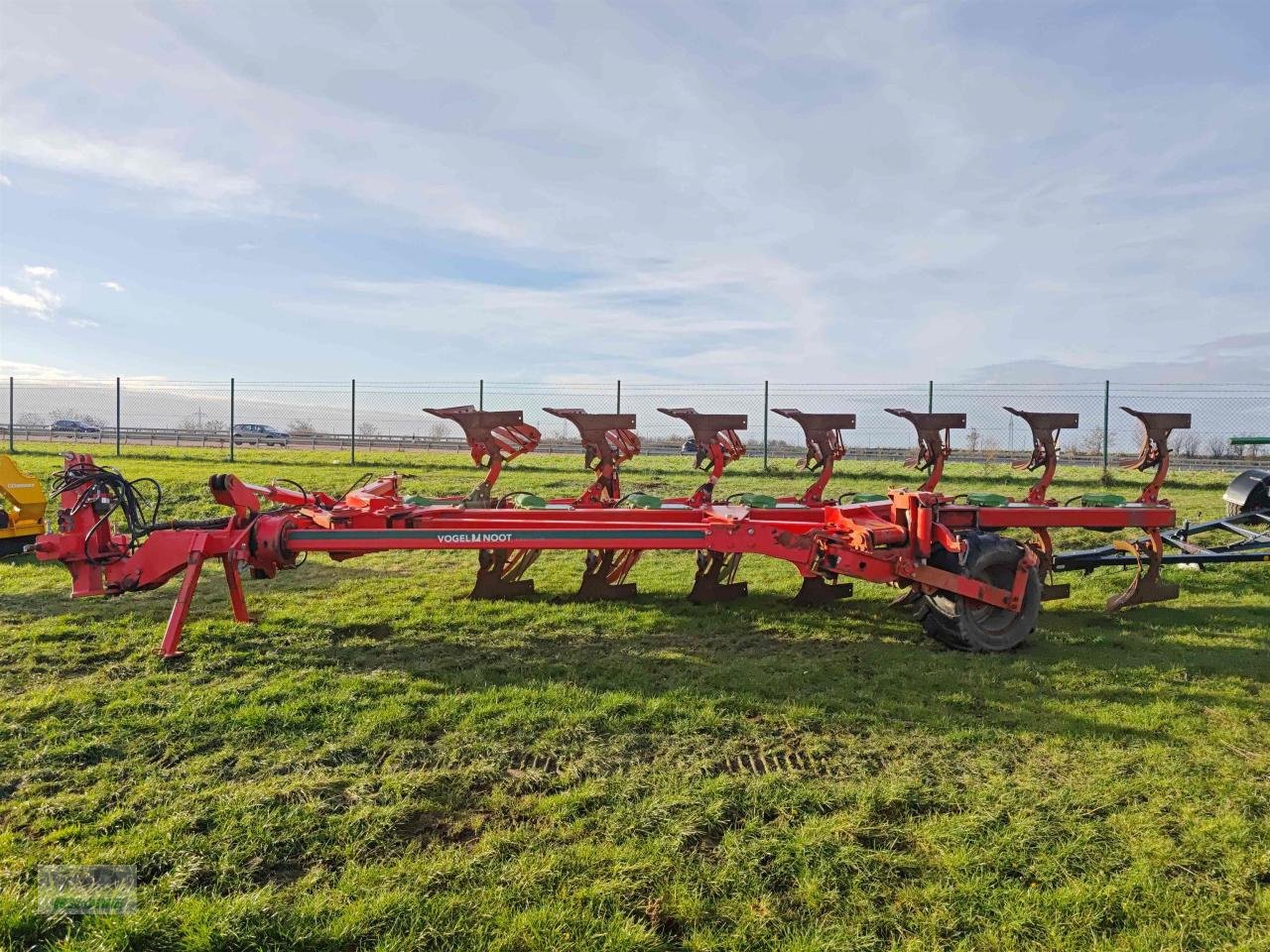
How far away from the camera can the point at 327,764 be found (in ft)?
11.7

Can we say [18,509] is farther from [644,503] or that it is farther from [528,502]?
[644,503]

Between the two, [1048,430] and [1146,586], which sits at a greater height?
[1048,430]

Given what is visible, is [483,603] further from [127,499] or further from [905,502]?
[905,502]

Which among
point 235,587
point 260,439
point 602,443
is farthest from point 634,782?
point 260,439

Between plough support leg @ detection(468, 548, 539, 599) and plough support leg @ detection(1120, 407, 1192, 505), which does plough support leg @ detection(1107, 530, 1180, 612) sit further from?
plough support leg @ detection(468, 548, 539, 599)

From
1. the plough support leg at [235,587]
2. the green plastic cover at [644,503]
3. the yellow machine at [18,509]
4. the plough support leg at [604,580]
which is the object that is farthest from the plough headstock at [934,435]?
the yellow machine at [18,509]

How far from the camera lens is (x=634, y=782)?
3395mm

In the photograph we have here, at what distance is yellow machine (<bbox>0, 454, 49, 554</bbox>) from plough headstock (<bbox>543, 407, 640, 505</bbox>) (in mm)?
5513

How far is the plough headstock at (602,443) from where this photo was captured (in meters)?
7.08

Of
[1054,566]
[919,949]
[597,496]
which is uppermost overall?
[597,496]

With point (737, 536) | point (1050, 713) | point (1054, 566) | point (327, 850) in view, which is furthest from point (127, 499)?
point (1054, 566)

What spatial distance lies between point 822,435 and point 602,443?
2173mm

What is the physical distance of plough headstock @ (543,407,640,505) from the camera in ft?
23.2

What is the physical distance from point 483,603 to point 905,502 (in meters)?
3.60
